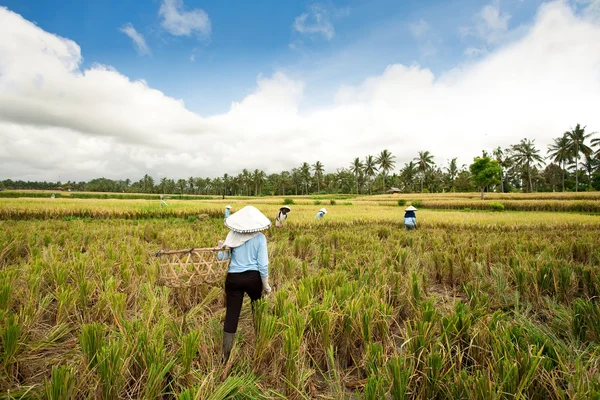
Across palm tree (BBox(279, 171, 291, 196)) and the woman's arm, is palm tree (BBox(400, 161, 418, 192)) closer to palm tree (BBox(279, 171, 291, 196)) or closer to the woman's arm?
palm tree (BBox(279, 171, 291, 196))

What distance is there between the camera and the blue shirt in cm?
292

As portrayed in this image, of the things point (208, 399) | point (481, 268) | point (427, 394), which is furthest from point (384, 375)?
point (481, 268)

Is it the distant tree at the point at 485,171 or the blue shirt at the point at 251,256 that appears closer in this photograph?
the blue shirt at the point at 251,256

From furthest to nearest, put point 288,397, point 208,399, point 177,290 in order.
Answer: point 177,290, point 288,397, point 208,399

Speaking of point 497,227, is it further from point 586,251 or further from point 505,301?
point 505,301

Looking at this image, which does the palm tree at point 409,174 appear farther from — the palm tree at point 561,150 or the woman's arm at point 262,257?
the woman's arm at point 262,257

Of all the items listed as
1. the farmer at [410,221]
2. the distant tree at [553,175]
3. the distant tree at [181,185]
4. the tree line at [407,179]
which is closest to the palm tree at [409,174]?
the tree line at [407,179]

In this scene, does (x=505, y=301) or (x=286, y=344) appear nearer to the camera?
(x=286, y=344)

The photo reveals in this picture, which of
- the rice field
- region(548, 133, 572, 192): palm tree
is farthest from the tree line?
the rice field

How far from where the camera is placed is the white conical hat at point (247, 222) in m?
2.86

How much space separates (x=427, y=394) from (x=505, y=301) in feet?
8.49

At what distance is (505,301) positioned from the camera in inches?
144

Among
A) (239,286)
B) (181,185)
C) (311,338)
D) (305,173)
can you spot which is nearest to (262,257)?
(239,286)

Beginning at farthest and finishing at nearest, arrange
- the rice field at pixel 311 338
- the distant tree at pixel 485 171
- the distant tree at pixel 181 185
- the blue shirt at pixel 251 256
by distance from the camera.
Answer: the distant tree at pixel 181 185 < the distant tree at pixel 485 171 < the blue shirt at pixel 251 256 < the rice field at pixel 311 338
